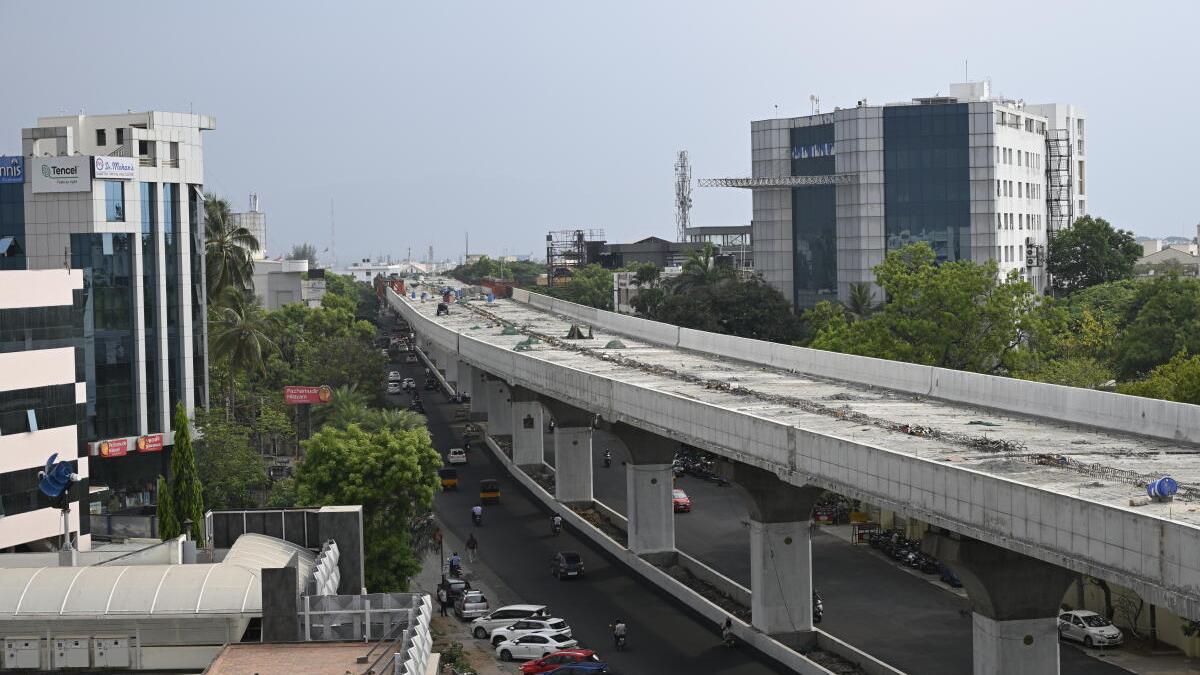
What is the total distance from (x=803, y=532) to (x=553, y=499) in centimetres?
2902

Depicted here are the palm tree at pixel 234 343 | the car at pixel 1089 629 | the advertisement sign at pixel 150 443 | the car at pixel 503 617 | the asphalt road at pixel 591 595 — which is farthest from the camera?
the palm tree at pixel 234 343

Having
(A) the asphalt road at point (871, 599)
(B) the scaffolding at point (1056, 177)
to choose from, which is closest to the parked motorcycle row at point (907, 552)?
(A) the asphalt road at point (871, 599)

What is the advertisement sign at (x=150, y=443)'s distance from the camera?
235 ft

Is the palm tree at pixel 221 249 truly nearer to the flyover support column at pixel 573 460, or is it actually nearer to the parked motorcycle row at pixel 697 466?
the flyover support column at pixel 573 460

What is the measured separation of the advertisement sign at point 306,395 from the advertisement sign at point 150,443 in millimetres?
12886

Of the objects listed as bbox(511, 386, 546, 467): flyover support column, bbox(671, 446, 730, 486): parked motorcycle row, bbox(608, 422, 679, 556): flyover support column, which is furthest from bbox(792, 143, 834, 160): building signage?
bbox(608, 422, 679, 556): flyover support column

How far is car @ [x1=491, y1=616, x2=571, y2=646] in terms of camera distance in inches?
2030

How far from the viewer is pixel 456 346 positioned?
9775 centimetres

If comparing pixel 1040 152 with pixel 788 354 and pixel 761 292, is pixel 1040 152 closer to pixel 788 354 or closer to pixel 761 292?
pixel 761 292

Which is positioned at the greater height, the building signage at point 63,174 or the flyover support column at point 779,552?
the building signage at point 63,174

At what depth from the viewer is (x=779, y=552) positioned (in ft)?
170

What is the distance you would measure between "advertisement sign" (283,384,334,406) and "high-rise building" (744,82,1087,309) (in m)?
55.1

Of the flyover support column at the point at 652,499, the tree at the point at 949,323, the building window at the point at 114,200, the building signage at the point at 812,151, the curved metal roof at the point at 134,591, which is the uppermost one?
the building signage at the point at 812,151

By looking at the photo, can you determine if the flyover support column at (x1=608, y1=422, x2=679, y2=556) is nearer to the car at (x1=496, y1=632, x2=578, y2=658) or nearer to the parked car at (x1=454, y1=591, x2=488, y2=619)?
the parked car at (x1=454, y1=591, x2=488, y2=619)
